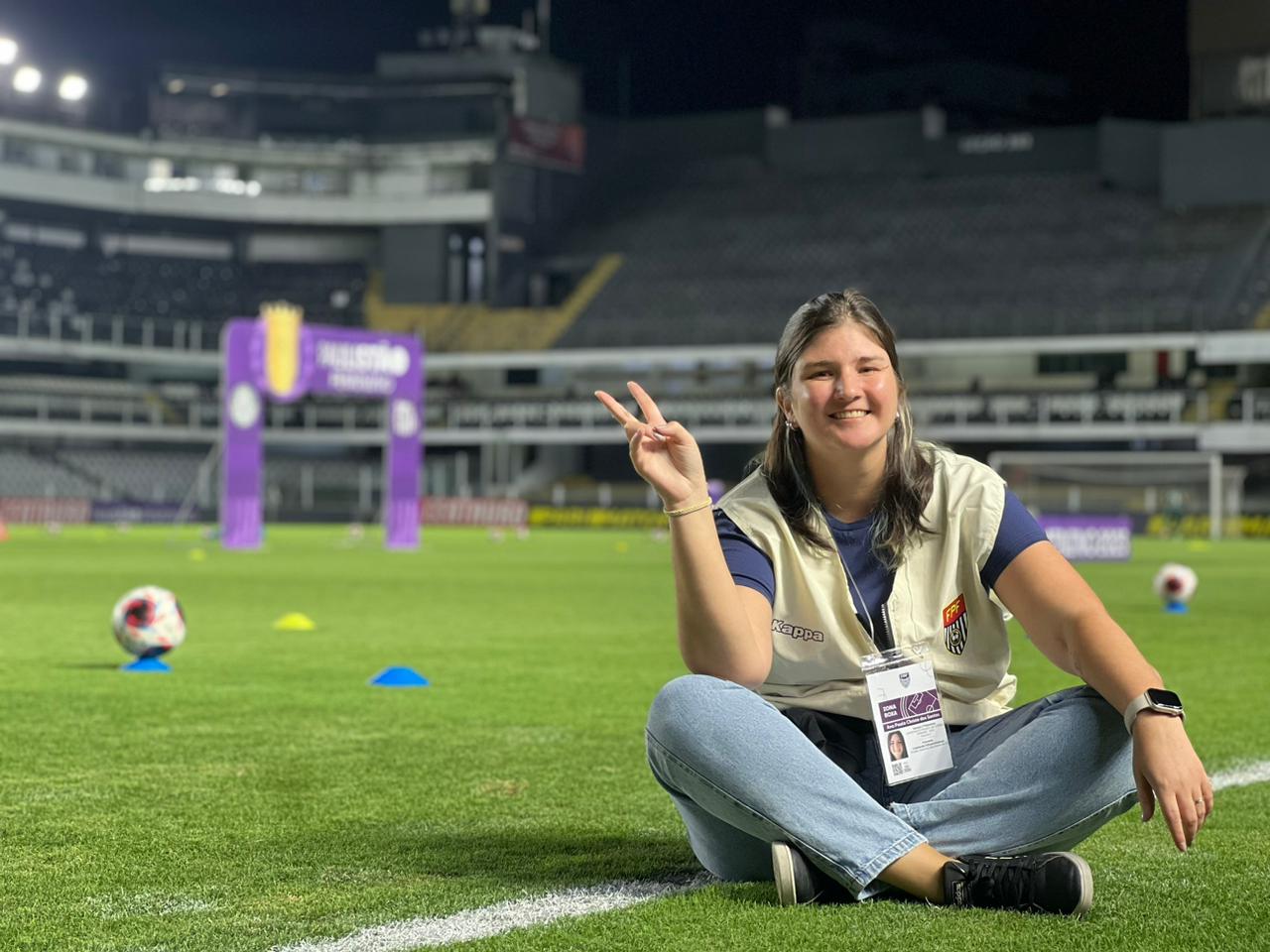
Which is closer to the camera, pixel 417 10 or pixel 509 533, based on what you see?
pixel 509 533

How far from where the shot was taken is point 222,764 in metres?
5.97

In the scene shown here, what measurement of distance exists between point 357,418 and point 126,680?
1962 inches

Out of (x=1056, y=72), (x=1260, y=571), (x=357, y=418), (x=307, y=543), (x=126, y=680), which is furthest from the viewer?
(x=1056, y=72)

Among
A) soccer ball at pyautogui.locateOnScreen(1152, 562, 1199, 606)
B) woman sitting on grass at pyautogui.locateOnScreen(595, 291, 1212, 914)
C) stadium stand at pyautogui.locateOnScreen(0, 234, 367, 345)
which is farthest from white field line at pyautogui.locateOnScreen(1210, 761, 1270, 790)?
stadium stand at pyautogui.locateOnScreen(0, 234, 367, 345)

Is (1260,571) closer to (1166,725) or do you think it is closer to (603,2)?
(1166,725)

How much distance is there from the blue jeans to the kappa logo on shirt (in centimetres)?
27

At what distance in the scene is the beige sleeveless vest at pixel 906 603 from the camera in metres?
3.85

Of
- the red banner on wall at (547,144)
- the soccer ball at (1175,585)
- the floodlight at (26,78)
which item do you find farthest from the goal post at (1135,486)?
the floodlight at (26,78)

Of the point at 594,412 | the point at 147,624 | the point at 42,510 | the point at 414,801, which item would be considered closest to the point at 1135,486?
the point at 594,412

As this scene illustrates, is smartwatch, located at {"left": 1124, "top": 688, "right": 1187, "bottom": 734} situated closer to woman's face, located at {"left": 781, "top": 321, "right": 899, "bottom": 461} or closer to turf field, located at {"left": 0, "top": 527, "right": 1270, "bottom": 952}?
turf field, located at {"left": 0, "top": 527, "right": 1270, "bottom": 952}

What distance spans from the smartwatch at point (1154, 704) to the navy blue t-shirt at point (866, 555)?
1.64 ft

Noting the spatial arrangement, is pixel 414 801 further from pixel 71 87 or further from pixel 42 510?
pixel 71 87

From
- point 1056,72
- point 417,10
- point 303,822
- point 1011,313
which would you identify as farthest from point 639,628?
point 417,10

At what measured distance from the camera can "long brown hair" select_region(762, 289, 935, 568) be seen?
3.79 meters
